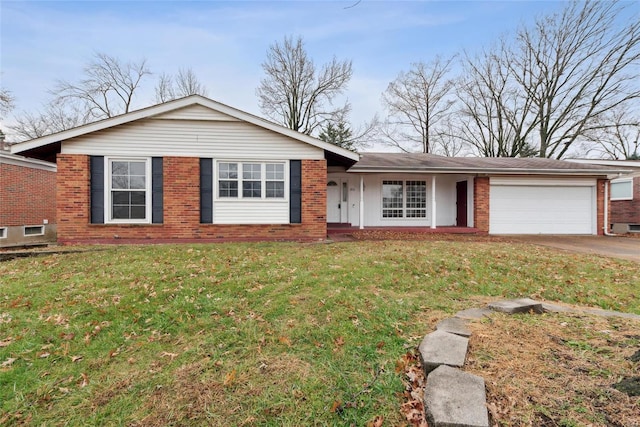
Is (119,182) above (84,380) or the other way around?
above

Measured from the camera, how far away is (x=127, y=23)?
1141 cm

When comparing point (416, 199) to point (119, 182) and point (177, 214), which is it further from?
point (119, 182)

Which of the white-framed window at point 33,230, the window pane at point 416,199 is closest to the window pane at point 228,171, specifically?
the window pane at point 416,199

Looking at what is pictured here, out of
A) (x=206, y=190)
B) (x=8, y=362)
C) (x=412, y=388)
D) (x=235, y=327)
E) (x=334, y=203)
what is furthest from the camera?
(x=334, y=203)

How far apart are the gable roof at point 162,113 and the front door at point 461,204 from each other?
6.80 meters

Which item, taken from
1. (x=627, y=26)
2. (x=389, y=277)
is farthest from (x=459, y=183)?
(x=627, y=26)

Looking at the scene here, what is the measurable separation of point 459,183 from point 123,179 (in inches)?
533

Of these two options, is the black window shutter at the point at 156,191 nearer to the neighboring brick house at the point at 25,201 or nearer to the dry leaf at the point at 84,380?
the neighboring brick house at the point at 25,201

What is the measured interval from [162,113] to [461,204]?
41.5ft

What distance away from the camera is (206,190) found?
9.62 meters

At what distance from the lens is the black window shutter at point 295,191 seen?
9867 millimetres

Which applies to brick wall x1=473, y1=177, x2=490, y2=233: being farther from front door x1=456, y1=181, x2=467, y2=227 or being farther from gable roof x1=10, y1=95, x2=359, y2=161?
gable roof x1=10, y1=95, x2=359, y2=161

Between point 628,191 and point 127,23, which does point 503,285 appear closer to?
point 127,23

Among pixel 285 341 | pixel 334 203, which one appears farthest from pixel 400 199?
pixel 285 341
